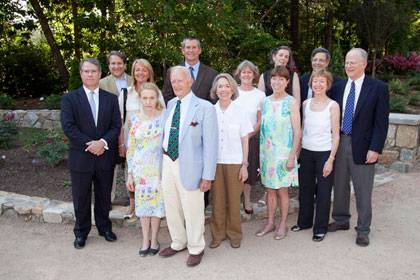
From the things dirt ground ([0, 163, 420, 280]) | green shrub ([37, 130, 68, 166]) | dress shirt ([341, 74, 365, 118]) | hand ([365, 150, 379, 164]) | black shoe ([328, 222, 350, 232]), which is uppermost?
dress shirt ([341, 74, 365, 118])

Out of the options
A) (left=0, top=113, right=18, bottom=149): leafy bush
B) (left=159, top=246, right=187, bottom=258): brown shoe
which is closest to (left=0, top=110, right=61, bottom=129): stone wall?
(left=0, top=113, right=18, bottom=149): leafy bush

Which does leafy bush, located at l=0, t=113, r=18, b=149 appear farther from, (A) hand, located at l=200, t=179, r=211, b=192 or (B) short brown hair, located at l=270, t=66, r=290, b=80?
(B) short brown hair, located at l=270, t=66, r=290, b=80

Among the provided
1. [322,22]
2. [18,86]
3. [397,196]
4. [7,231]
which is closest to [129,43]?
[18,86]

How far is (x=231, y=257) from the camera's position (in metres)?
3.89

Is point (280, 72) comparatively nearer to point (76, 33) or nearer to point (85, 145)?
point (85, 145)

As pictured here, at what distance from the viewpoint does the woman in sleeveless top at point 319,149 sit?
3.98 meters

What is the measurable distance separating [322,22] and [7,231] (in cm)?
1421

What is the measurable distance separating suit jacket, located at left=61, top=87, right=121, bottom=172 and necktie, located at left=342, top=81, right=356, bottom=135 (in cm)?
213

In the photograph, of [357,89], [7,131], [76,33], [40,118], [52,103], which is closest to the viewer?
[357,89]

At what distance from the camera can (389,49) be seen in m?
15.6

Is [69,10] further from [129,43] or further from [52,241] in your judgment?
[52,241]

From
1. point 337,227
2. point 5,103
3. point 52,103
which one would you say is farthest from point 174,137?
point 5,103

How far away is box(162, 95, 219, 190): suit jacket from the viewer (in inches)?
141

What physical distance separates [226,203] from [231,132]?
2.31ft
